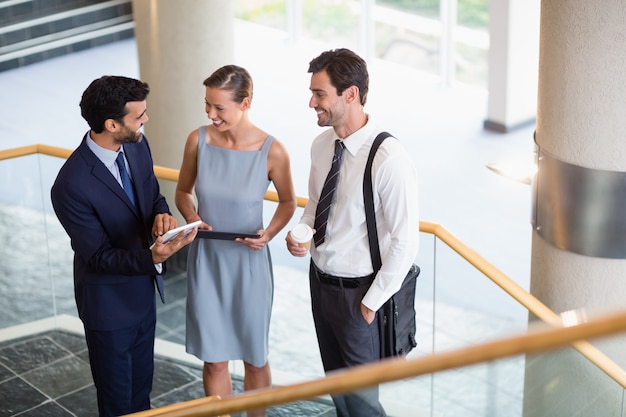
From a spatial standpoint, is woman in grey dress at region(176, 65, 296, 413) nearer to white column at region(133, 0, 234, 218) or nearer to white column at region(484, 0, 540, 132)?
white column at region(133, 0, 234, 218)

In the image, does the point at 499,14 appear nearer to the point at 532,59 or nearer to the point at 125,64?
the point at 532,59

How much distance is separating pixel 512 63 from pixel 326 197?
9.41 meters

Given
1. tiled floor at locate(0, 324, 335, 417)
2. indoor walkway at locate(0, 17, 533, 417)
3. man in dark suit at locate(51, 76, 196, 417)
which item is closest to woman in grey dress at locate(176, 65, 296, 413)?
man in dark suit at locate(51, 76, 196, 417)

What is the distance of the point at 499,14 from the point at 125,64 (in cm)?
560

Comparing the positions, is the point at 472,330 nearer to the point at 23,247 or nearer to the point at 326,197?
the point at 326,197

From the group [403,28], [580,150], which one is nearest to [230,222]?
[580,150]

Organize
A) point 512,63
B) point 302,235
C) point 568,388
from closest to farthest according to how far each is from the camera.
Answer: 1. point 302,235
2. point 568,388
3. point 512,63

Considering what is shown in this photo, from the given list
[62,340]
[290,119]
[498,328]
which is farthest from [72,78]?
[498,328]

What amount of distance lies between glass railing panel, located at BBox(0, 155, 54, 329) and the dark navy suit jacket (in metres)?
1.94

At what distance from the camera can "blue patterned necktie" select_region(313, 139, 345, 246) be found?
13.8 feet

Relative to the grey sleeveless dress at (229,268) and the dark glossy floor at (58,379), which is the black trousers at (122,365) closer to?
the grey sleeveless dress at (229,268)

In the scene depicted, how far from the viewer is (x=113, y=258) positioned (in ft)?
14.1

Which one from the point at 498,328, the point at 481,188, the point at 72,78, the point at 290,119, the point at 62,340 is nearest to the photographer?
the point at 498,328

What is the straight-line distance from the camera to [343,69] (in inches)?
159
